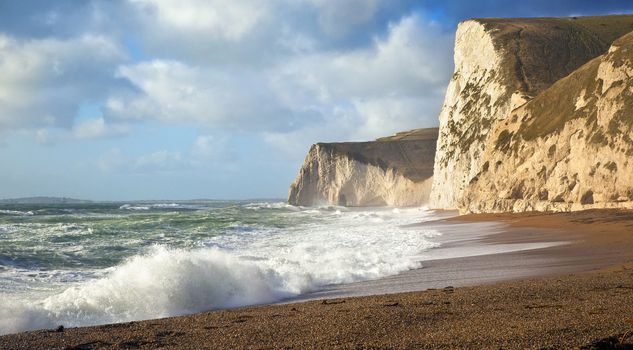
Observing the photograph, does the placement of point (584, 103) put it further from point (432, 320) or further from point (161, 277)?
point (432, 320)

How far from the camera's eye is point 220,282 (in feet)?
40.7

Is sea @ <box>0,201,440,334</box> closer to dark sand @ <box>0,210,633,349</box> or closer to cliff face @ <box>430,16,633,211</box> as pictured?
dark sand @ <box>0,210,633,349</box>

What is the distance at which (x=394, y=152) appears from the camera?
4520 inches

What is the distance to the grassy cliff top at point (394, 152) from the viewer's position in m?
110

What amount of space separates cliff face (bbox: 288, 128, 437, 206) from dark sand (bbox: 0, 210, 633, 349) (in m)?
92.4

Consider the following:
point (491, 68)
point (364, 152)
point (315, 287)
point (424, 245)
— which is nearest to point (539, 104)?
point (491, 68)

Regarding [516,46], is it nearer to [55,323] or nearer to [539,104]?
[539,104]

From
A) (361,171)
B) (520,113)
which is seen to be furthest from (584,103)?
(361,171)

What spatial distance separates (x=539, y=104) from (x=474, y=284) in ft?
113

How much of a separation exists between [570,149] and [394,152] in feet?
263

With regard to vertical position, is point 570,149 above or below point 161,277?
above

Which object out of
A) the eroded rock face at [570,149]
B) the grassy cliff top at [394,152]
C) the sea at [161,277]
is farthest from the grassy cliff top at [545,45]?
the grassy cliff top at [394,152]

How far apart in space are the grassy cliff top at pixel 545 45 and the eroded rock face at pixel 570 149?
30.4ft

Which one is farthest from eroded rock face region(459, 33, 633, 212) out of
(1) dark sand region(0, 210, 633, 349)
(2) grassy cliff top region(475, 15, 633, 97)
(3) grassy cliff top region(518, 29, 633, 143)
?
(1) dark sand region(0, 210, 633, 349)
